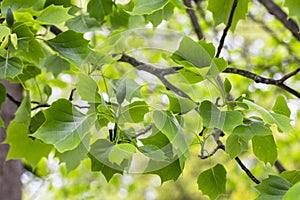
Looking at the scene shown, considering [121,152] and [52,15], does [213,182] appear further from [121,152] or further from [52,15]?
[52,15]

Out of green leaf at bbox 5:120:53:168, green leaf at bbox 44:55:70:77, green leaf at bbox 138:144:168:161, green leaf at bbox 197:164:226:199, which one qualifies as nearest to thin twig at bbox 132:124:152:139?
green leaf at bbox 138:144:168:161

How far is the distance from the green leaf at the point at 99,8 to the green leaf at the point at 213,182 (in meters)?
0.40

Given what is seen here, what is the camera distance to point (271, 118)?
0.67 meters

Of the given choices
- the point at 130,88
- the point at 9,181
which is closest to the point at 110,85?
the point at 130,88

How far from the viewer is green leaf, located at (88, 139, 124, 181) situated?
0.73 metres

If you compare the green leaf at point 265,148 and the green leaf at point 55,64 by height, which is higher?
the green leaf at point 265,148

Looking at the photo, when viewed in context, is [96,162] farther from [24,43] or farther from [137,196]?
[137,196]

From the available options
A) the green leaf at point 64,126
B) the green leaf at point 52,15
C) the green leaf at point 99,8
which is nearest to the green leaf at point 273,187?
the green leaf at point 64,126

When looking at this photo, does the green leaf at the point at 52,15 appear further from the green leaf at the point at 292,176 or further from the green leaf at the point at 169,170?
the green leaf at the point at 292,176

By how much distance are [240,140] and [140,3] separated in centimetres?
25

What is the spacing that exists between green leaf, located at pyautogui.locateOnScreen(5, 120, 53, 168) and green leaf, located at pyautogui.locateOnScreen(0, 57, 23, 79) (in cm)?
18

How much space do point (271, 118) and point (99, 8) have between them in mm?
499

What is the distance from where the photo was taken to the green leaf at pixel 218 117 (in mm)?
678

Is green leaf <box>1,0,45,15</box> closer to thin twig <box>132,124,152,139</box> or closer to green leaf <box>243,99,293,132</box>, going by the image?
thin twig <box>132,124,152,139</box>
